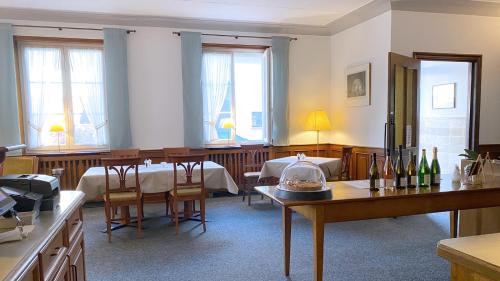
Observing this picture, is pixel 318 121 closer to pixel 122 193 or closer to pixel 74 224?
pixel 122 193

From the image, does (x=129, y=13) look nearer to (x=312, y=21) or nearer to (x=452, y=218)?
(x=312, y=21)

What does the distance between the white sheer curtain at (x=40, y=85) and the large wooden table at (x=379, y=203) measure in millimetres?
4103

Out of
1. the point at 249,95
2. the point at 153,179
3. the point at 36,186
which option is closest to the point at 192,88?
the point at 249,95

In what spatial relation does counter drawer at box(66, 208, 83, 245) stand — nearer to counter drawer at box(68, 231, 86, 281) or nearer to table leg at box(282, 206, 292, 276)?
counter drawer at box(68, 231, 86, 281)

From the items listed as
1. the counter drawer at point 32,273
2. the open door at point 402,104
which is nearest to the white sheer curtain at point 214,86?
the open door at point 402,104

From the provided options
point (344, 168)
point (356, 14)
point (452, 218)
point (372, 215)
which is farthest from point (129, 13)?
point (452, 218)

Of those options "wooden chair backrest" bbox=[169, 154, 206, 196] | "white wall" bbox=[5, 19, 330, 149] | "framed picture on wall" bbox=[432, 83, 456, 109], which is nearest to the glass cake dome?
"wooden chair backrest" bbox=[169, 154, 206, 196]

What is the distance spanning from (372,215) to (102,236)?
2.97 m

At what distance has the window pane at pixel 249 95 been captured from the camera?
19.4 feet

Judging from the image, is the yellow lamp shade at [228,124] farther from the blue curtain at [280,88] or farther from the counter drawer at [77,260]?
the counter drawer at [77,260]

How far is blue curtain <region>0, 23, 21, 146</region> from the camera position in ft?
15.6

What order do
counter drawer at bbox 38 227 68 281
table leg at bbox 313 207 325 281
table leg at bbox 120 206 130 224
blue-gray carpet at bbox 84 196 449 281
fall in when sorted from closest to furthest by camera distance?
counter drawer at bbox 38 227 68 281, table leg at bbox 313 207 325 281, blue-gray carpet at bbox 84 196 449 281, table leg at bbox 120 206 130 224

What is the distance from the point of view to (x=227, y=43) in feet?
18.9

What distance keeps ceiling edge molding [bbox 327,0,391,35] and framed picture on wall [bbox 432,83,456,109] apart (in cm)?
232
